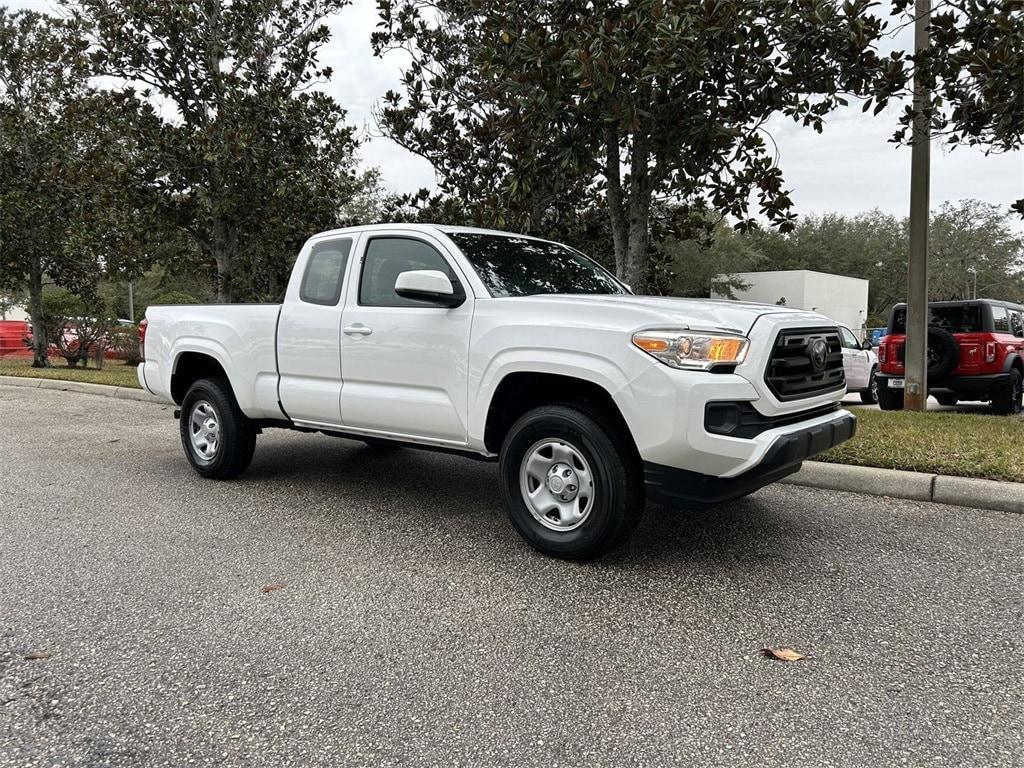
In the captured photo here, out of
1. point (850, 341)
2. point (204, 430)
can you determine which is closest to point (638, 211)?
point (204, 430)

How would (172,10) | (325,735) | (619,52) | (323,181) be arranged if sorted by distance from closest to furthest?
(325,735) → (619,52) → (172,10) → (323,181)

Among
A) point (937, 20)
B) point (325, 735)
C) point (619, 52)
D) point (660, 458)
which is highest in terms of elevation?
point (937, 20)

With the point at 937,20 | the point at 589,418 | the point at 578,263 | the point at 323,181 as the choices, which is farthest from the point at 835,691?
the point at 323,181

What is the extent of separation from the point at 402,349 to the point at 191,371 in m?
2.80

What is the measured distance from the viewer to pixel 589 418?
155 inches

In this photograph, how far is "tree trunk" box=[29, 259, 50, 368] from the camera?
58.0 ft

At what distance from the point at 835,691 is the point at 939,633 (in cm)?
82

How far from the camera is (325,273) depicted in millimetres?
5469

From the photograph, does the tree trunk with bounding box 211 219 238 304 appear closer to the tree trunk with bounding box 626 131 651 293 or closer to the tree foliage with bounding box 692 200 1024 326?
the tree trunk with bounding box 626 131 651 293

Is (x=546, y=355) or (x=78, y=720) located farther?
(x=546, y=355)

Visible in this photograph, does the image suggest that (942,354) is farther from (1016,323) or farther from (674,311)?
(674,311)

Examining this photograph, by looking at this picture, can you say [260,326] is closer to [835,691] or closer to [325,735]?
[325,735]

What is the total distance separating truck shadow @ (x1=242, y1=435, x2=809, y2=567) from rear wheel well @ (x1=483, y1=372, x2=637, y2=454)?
2.30 feet

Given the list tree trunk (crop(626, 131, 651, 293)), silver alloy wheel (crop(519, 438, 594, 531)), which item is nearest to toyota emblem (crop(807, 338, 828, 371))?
silver alloy wheel (crop(519, 438, 594, 531))
